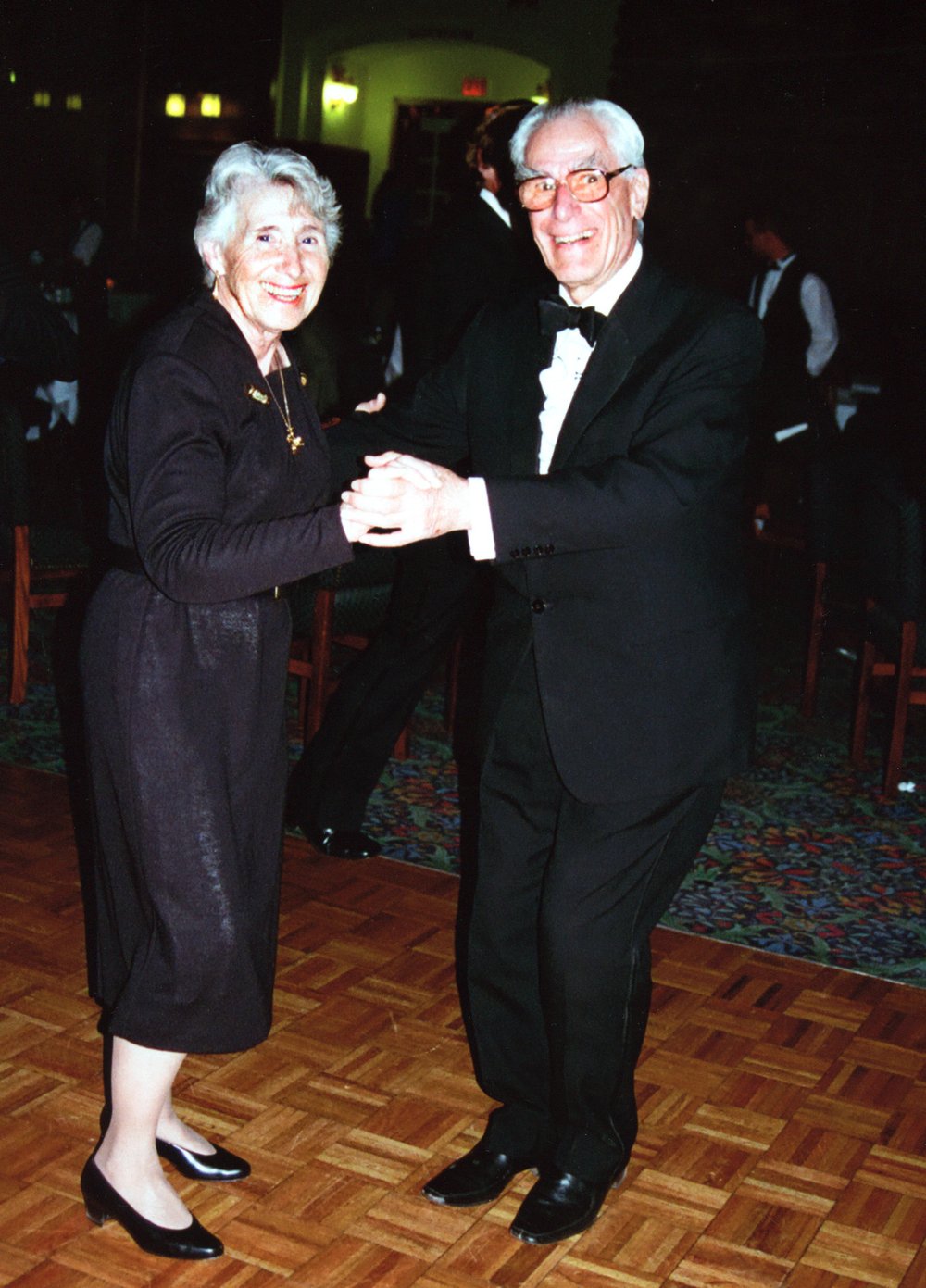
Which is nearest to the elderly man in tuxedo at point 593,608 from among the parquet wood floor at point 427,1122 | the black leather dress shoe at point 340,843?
the parquet wood floor at point 427,1122

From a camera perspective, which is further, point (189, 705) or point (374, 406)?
point (374, 406)

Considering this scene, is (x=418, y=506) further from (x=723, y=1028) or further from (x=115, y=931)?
(x=723, y=1028)

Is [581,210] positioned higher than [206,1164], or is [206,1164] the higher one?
[581,210]

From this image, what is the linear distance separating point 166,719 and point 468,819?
7.03ft

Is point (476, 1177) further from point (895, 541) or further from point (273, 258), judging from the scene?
point (895, 541)

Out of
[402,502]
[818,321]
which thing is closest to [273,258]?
[402,502]

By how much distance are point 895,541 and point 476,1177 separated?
8.69 feet

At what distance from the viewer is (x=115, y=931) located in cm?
212

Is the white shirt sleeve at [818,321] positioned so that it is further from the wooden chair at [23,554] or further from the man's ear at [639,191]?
the man's ear at [639,191]

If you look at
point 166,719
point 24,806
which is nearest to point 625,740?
point 166,719

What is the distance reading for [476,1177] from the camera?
2.32m

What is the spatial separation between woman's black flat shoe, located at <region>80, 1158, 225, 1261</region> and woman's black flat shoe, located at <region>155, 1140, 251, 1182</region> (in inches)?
6.7

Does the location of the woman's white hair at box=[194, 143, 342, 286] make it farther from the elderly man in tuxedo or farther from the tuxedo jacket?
the tuxedo jacket

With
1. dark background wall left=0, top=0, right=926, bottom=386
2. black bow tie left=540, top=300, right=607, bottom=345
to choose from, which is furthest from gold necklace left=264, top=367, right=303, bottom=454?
dark background wall left=0, top=0, right=926, bottom=386
